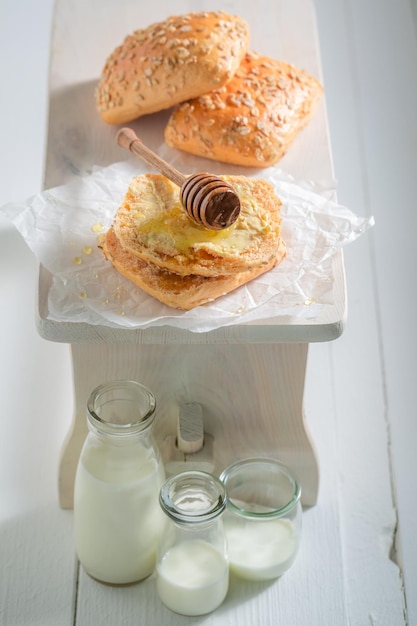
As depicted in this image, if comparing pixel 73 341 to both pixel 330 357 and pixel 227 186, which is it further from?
pixel 330 357

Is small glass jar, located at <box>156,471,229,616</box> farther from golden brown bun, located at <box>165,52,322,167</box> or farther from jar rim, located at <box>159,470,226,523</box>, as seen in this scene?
golden brown bun, located at <box>165,52,322,167</box>

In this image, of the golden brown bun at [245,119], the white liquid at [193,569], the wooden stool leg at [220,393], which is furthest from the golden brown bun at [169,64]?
the white liquid at [193,569]

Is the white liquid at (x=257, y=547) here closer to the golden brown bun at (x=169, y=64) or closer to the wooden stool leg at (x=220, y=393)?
the wooden stool leg at (x=220, y=393)

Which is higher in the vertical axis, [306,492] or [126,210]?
[126,210]

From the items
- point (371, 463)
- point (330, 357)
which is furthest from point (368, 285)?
point (371, 463)

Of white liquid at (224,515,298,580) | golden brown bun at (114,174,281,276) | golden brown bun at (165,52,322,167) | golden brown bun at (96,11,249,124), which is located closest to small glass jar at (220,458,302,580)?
white liquid at (224,515,298,580)

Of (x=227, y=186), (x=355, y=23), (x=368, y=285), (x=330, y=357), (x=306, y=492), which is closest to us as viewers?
(x=227, y=186)

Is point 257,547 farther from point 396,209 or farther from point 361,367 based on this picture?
point 396,209

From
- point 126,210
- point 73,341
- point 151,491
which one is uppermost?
point 126,210
